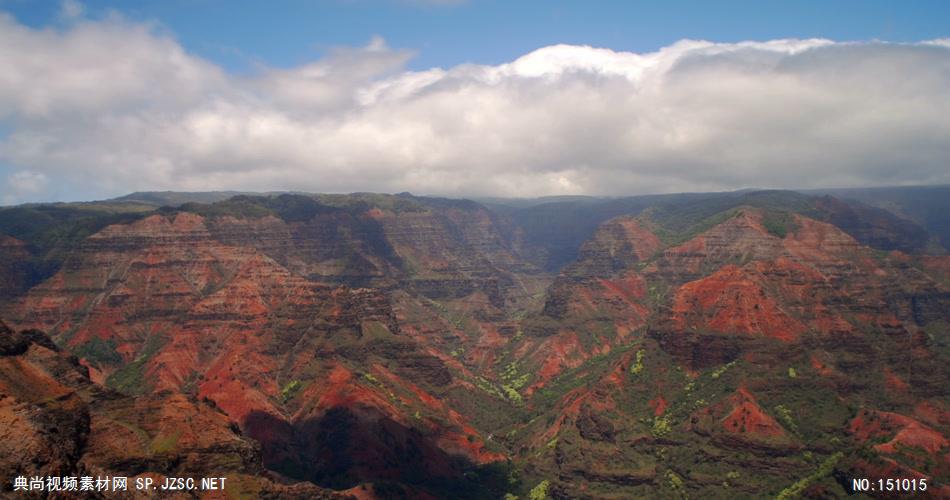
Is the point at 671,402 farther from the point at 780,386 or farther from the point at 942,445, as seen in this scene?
the point at 942,445

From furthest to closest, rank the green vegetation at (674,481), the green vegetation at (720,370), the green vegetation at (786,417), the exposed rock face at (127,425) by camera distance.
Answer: the green vegetation at (720,370) → the green vegetation at (786,417) → the green vegetation at (674,481) → the exposed rock face at (127,425)

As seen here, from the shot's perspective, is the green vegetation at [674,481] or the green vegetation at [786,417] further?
the green vegetation at [786,417]

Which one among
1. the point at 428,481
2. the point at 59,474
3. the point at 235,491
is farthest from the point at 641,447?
the point at 59,474

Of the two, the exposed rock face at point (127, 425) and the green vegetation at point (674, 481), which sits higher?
the exposed rock face at point (127, 425)

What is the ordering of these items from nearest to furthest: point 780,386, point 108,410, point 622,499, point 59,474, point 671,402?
point 59,474 → point 108,410 → point 622,499 → point 780,386 → point 671,402

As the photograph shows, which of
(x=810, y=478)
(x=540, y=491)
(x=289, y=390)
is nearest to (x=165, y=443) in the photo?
(x=289, y=390)

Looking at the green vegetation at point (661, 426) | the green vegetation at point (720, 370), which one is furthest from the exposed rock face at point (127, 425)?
the green vegetation at point (720, 370)

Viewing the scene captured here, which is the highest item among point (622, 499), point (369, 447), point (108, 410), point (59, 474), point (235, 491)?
point (59, 474)

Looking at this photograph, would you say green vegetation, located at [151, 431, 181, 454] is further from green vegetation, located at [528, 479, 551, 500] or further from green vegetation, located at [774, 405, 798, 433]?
green vegetation, located at [774, 405, 798, 433]

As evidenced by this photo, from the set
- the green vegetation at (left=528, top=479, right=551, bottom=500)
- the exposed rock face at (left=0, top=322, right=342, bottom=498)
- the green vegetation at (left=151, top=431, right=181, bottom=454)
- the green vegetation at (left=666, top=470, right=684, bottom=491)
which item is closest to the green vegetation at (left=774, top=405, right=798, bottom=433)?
the green vegetation at (left=666, top=470, right=684, bottom=491)

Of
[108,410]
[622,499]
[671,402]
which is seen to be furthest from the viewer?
[671,402]

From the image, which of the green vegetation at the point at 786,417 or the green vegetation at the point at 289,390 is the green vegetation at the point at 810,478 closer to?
the green vegetation at the point at 786,417
